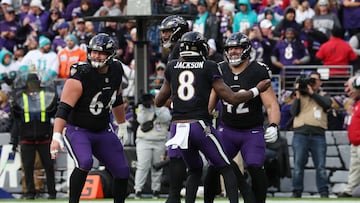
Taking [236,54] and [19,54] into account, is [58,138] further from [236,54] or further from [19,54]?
[19,54]

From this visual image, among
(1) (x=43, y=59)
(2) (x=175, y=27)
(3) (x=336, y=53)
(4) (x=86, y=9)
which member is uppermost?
(4) (x=86, y=9)

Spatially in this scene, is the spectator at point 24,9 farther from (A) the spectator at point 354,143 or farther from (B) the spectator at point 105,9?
(A) the spectator at point 354,143

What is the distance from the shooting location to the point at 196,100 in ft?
36.3

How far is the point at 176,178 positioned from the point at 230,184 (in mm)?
823

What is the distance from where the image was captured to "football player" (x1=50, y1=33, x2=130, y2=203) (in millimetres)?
11164

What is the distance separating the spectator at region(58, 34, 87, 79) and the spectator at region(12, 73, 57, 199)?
7.52ft

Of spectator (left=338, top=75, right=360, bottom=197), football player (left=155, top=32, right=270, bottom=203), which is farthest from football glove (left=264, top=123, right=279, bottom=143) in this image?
spectator (left=338, top=75, right=360, bottom=197)

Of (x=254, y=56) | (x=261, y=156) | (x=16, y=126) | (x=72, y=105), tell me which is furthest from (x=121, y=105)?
(x=254, y=56)

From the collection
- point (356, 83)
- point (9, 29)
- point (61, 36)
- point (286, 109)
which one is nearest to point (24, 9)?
point (9, 29)

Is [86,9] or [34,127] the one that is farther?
[86,9]

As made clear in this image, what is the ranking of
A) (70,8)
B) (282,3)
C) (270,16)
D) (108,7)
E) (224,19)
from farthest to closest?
(70,8) < (282,3) < (108,7) < (270,16) < (224,19)

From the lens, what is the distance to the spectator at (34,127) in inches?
685

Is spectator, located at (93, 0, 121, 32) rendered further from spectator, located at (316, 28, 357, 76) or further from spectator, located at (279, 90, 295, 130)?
spectator, located at (316, 28, 357, 76)

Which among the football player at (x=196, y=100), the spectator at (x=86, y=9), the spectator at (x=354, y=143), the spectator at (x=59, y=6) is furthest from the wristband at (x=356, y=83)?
the spectator at (x=59, y=6)
